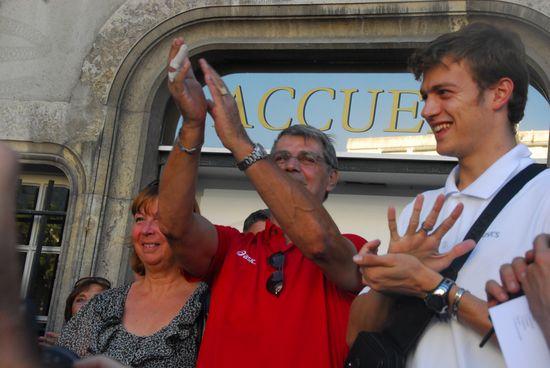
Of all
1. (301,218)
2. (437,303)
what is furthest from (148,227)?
(437,303)

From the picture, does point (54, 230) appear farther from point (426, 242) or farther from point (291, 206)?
point (426, 242)

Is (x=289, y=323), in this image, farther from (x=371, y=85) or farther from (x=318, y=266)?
(x=371, y=85)

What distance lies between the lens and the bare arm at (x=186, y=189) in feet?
7.84

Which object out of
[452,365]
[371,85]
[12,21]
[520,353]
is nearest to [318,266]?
[452,365]

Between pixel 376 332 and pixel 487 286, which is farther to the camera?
pixel 376 332

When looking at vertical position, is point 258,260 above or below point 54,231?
below

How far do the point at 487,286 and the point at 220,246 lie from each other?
1.23 metres

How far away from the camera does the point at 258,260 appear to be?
8.54ft

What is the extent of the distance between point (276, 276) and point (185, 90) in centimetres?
70

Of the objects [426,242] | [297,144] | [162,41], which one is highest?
[162,41]

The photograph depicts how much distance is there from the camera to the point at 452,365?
1781 millimetres

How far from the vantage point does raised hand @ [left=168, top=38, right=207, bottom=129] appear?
7.68 ft

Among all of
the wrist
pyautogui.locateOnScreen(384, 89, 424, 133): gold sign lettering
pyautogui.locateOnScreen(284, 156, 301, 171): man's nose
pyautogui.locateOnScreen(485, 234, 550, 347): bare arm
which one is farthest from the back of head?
pyautogui.locateOnScreen(384, 89, 424, 133): gold sign lettering

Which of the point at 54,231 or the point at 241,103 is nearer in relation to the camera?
the point at 54,231
